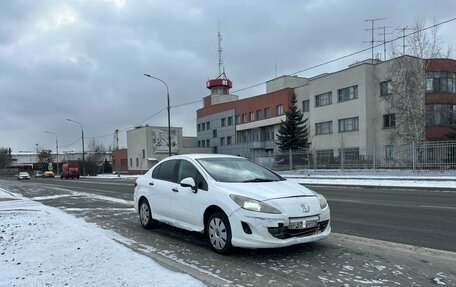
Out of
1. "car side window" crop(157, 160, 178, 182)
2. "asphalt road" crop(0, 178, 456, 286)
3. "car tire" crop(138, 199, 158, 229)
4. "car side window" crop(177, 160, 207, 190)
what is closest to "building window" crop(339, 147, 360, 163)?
"asphalt road" crop(0, 178, 456, 286)

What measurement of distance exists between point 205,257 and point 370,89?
141ft

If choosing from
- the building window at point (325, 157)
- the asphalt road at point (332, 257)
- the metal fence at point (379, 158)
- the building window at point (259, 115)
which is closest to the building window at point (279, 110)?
the building window at point (259, 115)

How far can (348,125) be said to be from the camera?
48.2 m

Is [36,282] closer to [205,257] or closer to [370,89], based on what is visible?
[205,257]

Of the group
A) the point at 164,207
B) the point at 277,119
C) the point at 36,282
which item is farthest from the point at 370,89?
the point at 36,282

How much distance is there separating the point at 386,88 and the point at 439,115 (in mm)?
5949

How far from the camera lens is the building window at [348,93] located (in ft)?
154

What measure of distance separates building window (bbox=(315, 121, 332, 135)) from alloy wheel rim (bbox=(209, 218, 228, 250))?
46102mm

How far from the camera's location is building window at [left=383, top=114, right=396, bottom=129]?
144 feet

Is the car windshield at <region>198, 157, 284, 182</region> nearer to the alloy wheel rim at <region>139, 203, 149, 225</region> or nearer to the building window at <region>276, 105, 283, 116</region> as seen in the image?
the alloy wheel rim at <region>139, 203, 149, 225</region>

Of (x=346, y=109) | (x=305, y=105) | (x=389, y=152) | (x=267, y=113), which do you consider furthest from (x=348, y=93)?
(x=389, y=152)

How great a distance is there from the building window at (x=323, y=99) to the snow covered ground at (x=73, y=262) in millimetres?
45955

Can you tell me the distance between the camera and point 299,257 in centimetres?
608

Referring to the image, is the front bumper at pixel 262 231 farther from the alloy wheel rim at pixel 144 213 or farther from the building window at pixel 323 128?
the building window at pixel 323 128
